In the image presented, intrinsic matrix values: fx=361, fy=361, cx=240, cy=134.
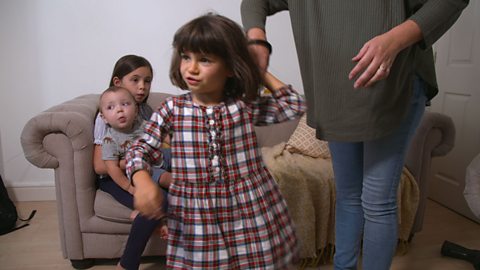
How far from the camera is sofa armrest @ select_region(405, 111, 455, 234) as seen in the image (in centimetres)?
167

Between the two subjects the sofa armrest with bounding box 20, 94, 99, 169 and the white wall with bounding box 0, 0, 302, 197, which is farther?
the white wall with bounding box 0, 0, 302, 197

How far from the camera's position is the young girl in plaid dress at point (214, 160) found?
0.76m

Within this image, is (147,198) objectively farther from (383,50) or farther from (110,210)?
(110,210)

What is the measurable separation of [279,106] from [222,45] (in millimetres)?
199

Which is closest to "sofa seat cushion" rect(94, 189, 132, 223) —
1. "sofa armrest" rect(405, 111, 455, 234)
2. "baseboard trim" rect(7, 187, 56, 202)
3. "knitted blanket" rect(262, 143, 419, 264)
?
"knitted blanket" rect(262, 143, 419, 264)

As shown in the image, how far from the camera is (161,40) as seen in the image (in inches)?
88.5

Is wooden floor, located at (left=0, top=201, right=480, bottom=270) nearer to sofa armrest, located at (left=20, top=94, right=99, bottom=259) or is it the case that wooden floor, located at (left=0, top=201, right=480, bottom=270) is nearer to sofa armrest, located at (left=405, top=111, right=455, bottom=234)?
sofa armrest, located at (left=20, top=94, right=99, bottom=259)

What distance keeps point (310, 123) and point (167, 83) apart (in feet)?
4.78

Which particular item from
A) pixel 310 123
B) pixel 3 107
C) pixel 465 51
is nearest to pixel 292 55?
pixel 465 51

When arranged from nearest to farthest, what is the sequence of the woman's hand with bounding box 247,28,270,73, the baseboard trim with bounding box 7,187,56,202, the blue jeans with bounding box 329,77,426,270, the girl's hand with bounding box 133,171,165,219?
1. the girl's hand with bounding box 133,171,165,219
2. the woman's hand with bounding box 247,28,270,73
3. the blue jeans with bounding box 329,77,426,270
4. the baseboard trim with bounding box 7,187,56,202

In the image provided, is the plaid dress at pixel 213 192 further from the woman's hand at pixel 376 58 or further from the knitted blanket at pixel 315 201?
the knitted blanket at pixel 315 201

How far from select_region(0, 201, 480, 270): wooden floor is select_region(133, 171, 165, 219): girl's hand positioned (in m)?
1.03

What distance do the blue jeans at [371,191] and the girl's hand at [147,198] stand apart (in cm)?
56

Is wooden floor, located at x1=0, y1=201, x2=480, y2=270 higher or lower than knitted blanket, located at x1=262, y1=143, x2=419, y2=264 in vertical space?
lower
